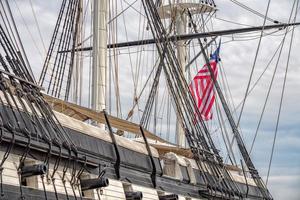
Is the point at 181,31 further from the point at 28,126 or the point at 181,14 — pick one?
the point at 28,126

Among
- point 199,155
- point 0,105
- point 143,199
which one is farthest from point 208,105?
point 0,105

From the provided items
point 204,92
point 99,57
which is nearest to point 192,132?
point 99,57

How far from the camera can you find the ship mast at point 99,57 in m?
20.7

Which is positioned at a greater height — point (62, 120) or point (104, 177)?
point (62, 120)

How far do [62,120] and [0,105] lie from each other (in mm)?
Result: 2451

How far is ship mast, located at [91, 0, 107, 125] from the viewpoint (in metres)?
20.7

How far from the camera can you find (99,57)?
2134 cm

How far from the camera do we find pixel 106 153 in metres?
15.4

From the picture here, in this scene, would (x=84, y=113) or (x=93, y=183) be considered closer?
(x=93, y=183)

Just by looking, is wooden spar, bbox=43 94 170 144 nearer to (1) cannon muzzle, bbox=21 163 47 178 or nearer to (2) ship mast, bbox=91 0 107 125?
(2) ship mast, bbox=91 0 107 125

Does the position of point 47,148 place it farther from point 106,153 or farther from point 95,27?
point 95,27

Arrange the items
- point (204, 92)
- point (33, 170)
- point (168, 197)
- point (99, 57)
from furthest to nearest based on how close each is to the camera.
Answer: point (204, 92) < point (99, 57) < point (168, 197) < point (33, 170)

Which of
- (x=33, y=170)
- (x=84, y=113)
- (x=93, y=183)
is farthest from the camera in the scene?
(x=84, y=113)

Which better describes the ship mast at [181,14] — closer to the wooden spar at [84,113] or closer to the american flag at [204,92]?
the american flag at [204,92]
